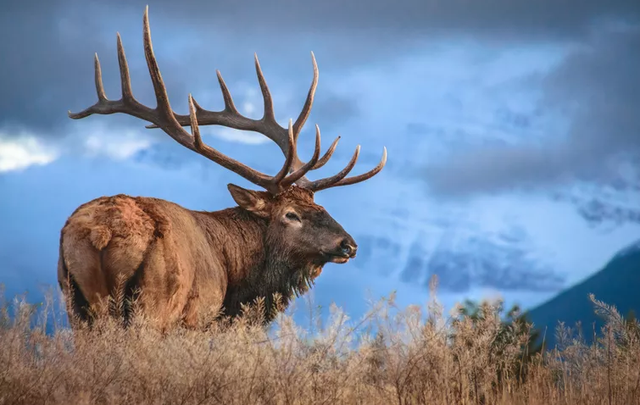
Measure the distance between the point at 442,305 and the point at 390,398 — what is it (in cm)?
91

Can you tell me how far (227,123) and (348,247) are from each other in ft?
10.9

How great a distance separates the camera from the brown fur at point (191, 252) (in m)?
7.04

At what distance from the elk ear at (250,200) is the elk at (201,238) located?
0.04ft

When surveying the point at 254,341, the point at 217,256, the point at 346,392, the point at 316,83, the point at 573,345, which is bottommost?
the point at 346,392

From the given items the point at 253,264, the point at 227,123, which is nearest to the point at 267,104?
the point at 227,123

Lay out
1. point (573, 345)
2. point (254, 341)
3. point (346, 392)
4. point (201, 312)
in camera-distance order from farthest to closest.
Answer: point (201, 312) → point (573, 345) → point (254, 341) → point (346, 392)

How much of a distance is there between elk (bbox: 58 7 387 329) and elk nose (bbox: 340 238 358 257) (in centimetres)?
1

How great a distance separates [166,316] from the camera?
290 inches

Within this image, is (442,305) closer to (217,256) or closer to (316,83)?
(217,256)

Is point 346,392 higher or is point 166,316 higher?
point 166,316

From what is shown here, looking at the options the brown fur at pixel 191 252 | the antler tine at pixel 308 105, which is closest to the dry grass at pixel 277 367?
the brown fur at pixel 191 252

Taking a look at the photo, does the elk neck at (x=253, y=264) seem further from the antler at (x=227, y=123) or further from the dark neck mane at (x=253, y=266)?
the antler at (x=227, y=123)

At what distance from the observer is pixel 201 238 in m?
8.34

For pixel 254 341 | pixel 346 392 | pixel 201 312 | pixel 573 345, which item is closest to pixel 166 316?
pixel 201 312
